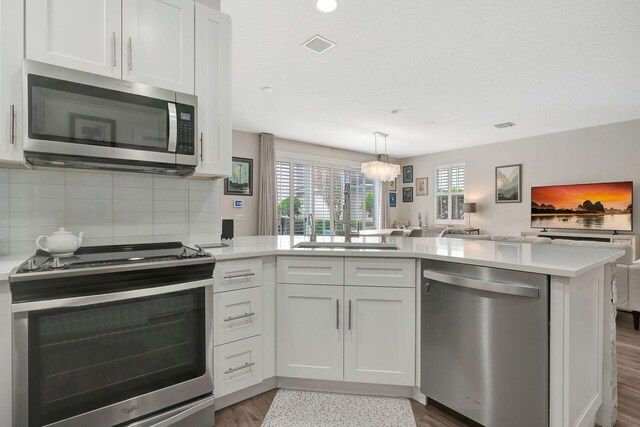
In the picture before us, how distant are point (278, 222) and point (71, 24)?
503cm

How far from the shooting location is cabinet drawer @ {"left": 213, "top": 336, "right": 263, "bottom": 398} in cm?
178

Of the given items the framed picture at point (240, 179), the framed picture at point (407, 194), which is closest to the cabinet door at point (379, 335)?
the framed picture at point (240, 179)

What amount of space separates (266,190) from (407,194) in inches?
165

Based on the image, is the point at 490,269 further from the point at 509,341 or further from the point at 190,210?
the point at 190,210

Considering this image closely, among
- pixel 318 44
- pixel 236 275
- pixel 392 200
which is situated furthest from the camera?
pixel 392 200

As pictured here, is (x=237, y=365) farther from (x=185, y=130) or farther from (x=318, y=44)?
(x=318, y=44)

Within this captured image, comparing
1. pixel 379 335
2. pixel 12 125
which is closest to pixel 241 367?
pixel 379 335

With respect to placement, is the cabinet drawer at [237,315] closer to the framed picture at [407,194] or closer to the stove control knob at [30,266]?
the stove control knob at [30,266]

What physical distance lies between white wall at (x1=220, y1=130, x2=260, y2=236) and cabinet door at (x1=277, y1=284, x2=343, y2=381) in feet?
13.4

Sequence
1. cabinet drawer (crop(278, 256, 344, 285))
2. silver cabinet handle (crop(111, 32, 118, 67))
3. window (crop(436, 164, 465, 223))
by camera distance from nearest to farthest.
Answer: silver cabinet handle (crop(111, 32, 118, 67)), cabinet drawer (crop(278, 256, 344, 285)), window (crop(436, 164, 465, 223))

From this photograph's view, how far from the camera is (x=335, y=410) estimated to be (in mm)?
1838

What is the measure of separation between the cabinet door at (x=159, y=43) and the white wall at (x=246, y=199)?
403cm

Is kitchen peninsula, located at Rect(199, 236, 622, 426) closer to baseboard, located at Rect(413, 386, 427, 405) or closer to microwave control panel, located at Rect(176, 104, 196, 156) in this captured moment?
baseboard, located at Rect(413, 386, 427, 405)

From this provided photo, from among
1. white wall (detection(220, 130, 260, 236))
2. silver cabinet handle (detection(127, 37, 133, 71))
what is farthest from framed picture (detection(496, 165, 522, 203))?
silver cabinet handle (detection(127, 37, 133, 71))
